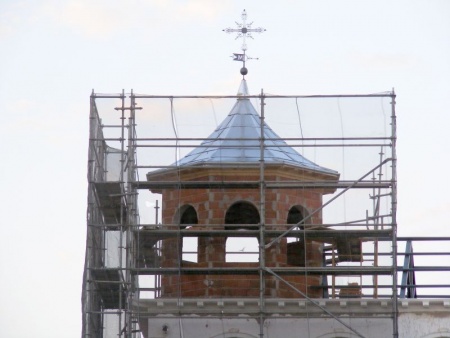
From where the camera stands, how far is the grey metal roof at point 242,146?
152 ft

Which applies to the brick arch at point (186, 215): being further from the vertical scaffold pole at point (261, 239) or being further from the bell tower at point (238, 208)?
the vertical scaffold pole at point (261, 239)

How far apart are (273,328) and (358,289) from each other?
263cm

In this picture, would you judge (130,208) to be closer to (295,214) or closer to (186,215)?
(186,215)

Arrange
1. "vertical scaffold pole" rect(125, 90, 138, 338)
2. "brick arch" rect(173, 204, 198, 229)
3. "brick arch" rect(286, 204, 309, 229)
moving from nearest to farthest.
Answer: "vertical scaffold pole" rect(125, 90, 138, 338)
"brick arch" rect(173, 204, 198, 229)
"brick arch" rect(286, 204, 309, 229)

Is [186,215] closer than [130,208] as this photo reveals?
No

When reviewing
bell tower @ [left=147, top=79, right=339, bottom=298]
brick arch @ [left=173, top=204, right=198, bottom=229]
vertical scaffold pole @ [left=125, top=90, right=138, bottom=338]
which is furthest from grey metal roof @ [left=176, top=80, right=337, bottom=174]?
brick arch @ [left=173, top=204, right=198, bottom=229]

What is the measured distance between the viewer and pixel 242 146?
45.7 m

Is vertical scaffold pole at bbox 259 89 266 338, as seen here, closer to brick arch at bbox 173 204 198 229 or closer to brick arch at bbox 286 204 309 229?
brick arch at bbox 286 204 309 229

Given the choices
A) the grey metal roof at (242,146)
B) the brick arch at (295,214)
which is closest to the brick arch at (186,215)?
the grey metal roof at (242,146)

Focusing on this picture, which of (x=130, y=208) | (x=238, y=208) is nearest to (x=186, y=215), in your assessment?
(x=238, y=208)

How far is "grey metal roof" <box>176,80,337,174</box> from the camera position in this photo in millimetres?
46375

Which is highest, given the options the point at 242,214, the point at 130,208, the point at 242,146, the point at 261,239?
the point at 242,146

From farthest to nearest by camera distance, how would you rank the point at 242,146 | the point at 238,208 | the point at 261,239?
the point at 238,208 < the point at 242,146 < the point at 261,239

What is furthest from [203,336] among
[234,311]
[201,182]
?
[201,182]
